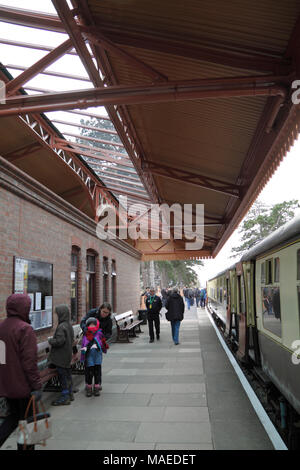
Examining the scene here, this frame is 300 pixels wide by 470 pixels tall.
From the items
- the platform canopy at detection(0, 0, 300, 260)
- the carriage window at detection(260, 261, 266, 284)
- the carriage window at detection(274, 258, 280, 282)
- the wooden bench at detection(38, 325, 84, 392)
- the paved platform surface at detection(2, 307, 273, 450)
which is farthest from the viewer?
the wooden bench at detection(38, 325, 84, 392)

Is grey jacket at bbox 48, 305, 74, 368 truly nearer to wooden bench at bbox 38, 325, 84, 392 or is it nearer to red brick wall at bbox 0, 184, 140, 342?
wooden bench at bbox 38, 325, 84, 392

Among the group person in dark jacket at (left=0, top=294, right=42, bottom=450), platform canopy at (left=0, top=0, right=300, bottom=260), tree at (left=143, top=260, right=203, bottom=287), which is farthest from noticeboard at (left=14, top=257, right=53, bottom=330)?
tree at (left=143, top=260, right=203, bottom=287)

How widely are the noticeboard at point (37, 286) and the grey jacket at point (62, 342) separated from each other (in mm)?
1122

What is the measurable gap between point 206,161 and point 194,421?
6.06 meters

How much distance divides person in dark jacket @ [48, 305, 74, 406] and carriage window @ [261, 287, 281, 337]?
308cm

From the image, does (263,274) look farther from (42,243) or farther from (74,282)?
(74,282)

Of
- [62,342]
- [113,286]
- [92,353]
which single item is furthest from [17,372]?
[113,286]

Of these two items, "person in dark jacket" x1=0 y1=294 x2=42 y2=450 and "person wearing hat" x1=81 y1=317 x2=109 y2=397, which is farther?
"person wearing hat" x1=81 y1=317 x2=109 y2=397

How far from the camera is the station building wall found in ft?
21.7

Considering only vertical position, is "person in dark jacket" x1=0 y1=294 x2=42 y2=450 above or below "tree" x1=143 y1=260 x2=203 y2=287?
below

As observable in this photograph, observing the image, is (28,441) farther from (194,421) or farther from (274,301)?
(274,301)

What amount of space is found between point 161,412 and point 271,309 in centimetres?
215

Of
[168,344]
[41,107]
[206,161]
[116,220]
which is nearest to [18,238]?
[41,107]

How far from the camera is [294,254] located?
13.2 ft
